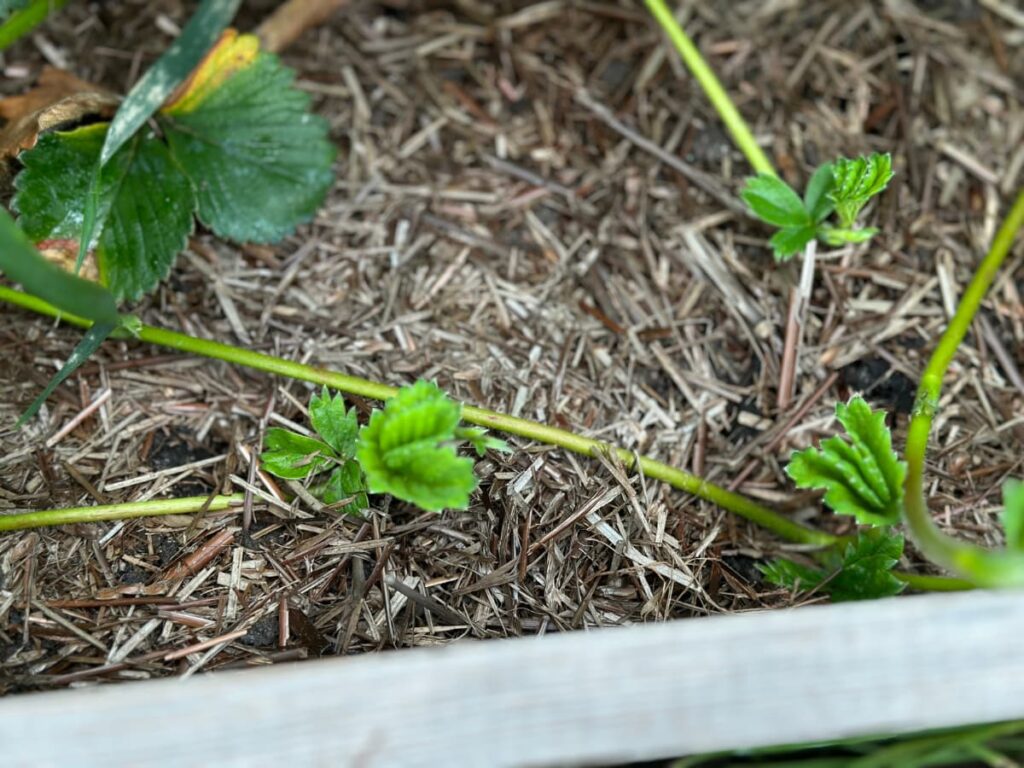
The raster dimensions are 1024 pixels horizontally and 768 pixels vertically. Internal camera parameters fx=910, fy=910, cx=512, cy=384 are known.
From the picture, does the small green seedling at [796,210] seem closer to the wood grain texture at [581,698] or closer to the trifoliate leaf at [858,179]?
the trifoliate leaf at [858,179]

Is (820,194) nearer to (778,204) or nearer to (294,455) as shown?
(778,204)

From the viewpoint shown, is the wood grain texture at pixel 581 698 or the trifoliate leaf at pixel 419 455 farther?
the trifoliate leaf at pixel 419 455

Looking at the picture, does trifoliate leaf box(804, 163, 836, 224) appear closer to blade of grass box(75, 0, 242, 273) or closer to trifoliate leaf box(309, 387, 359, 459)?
trifoliate leaf box(309, 387, 359, 459)

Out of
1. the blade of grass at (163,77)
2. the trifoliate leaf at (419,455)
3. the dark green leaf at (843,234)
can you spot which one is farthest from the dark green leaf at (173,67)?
the dark green leaf at (843,234)

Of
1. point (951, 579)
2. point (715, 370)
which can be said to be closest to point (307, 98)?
point (715, 370)

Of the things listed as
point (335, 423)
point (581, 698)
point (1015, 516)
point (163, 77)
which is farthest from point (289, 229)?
point (1015, 516)

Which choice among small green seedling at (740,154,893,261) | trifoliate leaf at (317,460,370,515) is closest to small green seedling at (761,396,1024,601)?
small green seedling at (740,154,893,261)
